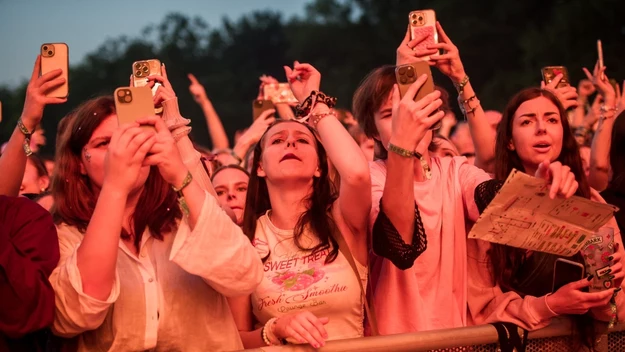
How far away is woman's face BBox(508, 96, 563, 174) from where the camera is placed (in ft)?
13.9

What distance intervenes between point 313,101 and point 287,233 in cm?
53

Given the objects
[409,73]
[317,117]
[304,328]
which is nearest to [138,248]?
[304,328]

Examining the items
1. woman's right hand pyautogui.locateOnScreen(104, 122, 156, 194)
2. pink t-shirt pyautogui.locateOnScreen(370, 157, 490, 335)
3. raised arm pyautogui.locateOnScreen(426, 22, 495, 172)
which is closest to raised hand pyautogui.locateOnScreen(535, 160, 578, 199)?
pink t-shirt pyautogui.locateOnScreen(370, 157, 490, 335)

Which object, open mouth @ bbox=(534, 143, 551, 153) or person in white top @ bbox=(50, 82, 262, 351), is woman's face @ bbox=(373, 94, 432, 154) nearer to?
open mouth @ bbox=(534, 143, 551, 153)

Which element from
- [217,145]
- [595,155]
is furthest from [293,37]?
[595,155]

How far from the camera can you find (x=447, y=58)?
406 centimetres

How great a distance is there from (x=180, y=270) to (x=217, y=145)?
4700 mm

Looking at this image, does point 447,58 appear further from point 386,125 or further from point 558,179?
point 558,179

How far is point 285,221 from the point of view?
3.76 meters

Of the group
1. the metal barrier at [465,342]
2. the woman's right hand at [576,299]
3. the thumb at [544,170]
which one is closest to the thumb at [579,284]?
the woman's right hand at [576,299]

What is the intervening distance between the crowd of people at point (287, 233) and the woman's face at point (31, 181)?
6.56 feet

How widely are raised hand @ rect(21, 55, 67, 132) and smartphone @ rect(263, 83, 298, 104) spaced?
9.45ft

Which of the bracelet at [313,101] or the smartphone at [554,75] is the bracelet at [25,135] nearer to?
the bracelet at [313,101]

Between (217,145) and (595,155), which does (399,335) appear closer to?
(595,155)
